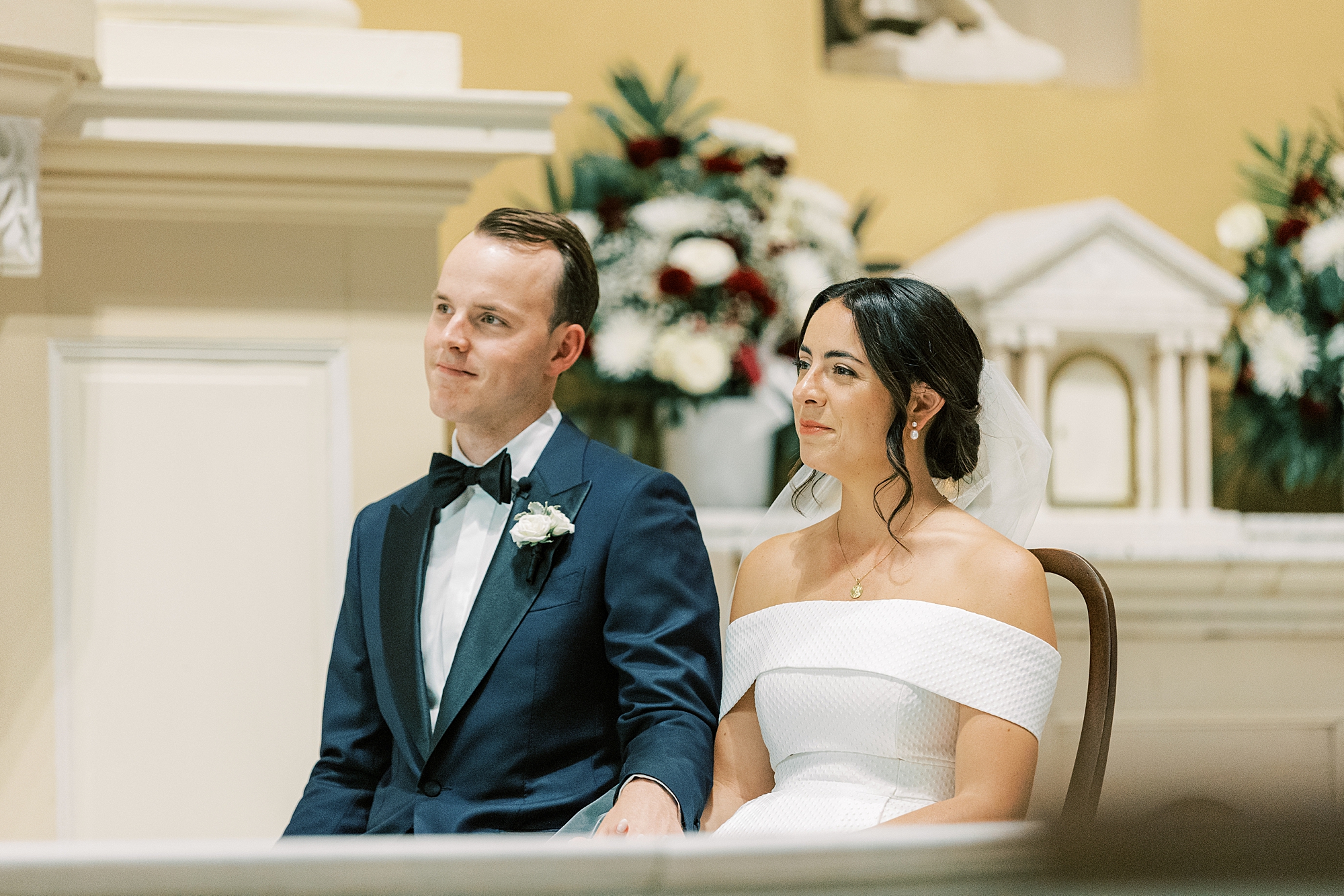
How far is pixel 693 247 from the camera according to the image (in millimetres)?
3330

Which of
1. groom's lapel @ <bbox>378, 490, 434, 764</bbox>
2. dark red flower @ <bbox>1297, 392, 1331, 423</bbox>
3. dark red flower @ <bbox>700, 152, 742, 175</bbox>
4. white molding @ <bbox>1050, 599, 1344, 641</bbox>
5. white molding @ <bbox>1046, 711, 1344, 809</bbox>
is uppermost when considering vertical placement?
dark red flower @ <bbox>700, 152, 742, 175</bbox>

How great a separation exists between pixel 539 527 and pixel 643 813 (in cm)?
42

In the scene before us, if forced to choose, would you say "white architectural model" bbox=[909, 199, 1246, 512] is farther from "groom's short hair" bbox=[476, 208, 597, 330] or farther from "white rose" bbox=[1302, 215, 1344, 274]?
"groom's short hair" bbox=[476, 208, 597, 330]

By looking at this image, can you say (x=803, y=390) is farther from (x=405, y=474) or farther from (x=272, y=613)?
(x=272, y=613)

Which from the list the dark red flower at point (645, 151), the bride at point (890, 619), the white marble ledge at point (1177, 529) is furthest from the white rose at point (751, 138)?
the bride at point (890, 619)

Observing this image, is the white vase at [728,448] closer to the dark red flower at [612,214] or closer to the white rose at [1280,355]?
the dark red flower at [612,214]

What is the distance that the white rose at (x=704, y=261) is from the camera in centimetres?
331

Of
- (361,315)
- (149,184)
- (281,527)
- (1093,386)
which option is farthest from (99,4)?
(1093,386)

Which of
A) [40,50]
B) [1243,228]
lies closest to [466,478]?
[40,50]

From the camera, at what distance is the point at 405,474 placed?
2361 millimetres

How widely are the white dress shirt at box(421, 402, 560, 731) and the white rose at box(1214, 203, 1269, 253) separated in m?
2.80

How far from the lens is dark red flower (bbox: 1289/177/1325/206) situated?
398 centimetres

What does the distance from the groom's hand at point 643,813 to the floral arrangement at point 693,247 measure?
165 centimetres

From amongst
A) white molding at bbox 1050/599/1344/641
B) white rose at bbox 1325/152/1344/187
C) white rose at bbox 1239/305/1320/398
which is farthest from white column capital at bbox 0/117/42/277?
white rose at bbox 1325/152/1344/187
